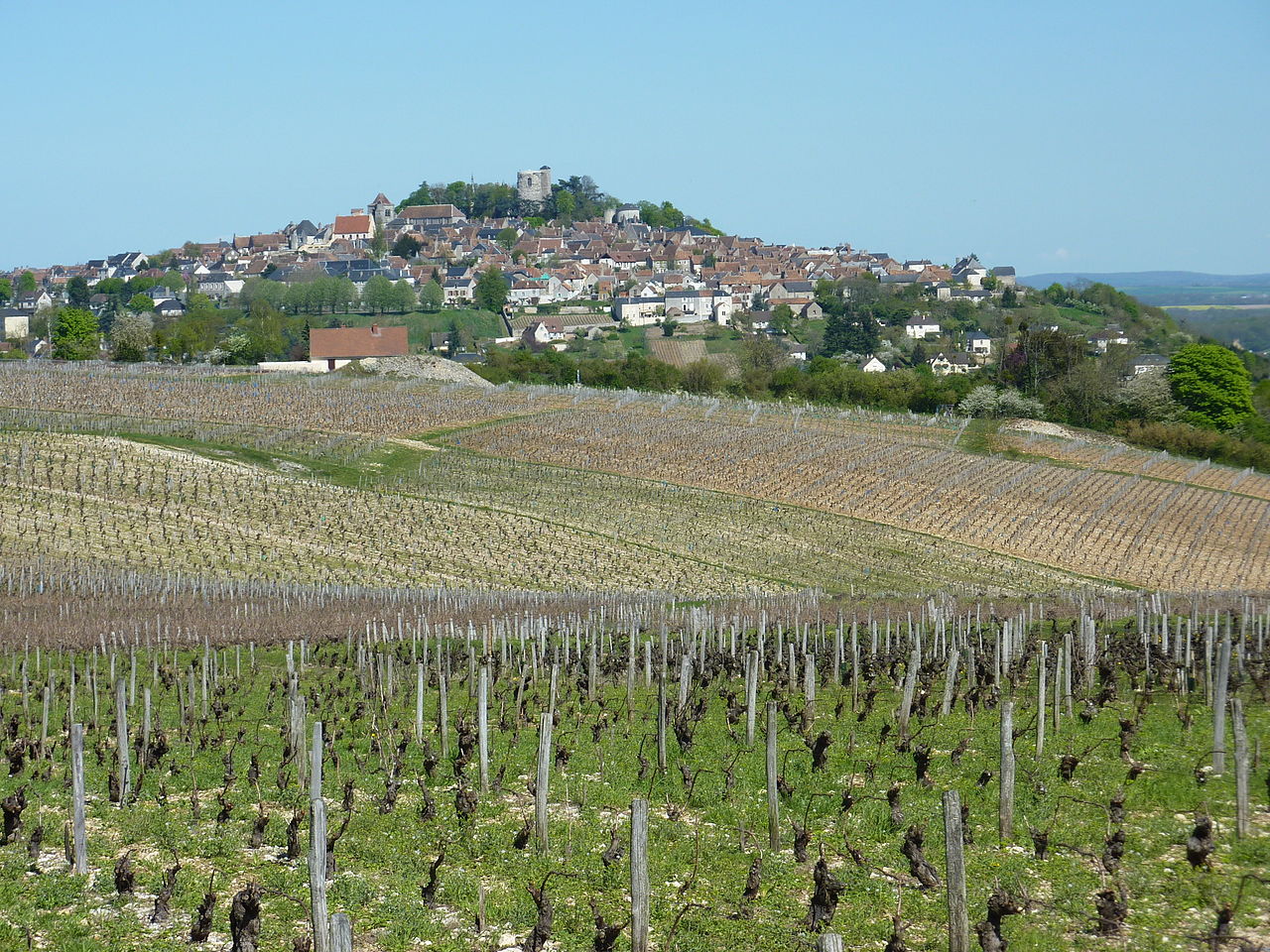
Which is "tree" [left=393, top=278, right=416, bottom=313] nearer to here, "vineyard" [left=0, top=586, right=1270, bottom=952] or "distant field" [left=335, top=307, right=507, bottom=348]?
"distant field" [left=335, top=307, right=507, bottom=348]

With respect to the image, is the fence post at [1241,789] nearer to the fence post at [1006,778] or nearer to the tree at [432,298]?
the fence post at [1006,778]

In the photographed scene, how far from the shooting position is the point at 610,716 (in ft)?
57.7

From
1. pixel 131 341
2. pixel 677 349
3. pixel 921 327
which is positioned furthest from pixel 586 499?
pixel 921 327

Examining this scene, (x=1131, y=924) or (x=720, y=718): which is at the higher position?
(x=1131, y=924)

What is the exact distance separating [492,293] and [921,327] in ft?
174

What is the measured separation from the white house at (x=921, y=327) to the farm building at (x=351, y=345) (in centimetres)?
5690

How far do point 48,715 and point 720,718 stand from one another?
9.34 m

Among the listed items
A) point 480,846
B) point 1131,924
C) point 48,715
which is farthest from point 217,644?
point 1131,924

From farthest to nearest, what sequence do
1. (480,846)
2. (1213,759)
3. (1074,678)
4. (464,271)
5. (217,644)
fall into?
(464,271) → (217,644) → (1074,678) → (1213,759) → (480,846)

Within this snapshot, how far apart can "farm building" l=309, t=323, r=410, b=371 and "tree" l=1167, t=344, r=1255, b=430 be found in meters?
54.2

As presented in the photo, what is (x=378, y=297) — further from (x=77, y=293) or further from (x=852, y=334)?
(x=852, y=334)

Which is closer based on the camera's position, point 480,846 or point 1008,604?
point 480,846

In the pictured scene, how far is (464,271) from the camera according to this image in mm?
182625

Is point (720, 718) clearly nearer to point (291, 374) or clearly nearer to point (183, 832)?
point (183, 832)
